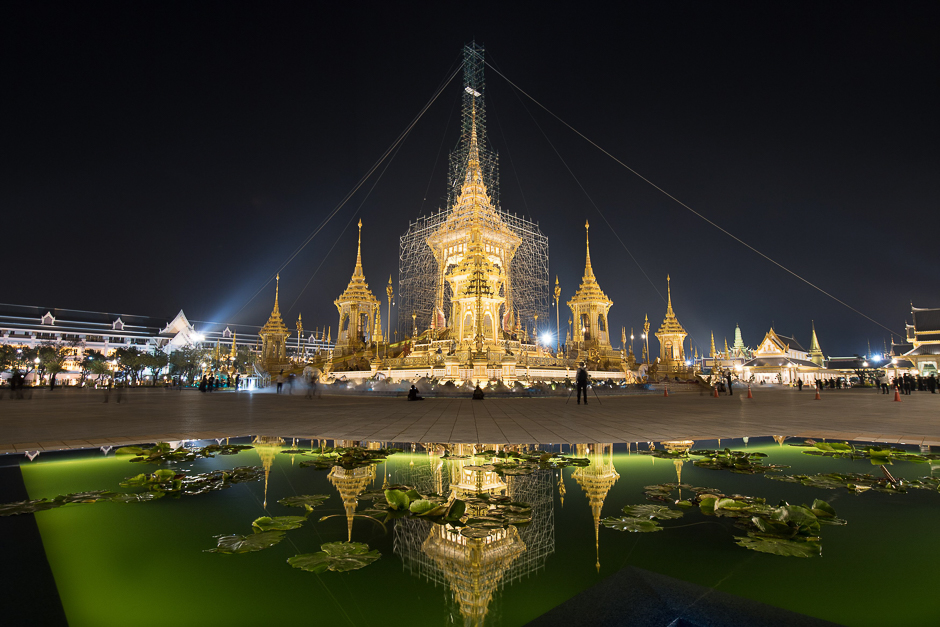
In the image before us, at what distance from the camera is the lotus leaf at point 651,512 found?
3299mm

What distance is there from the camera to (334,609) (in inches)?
78.0

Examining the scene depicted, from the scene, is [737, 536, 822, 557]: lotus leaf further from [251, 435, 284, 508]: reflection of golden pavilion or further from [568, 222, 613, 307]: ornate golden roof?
[568, 222, 613, 307]: ornate golden roof

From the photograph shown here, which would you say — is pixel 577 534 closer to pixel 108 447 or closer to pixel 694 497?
pixel 694 497

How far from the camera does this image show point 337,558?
8.27ft

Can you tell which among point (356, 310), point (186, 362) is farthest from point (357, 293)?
point (186, 362)

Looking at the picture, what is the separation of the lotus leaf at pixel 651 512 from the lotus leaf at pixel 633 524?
5.2 inches

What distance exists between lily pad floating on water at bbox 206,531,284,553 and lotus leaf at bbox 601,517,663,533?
2137 mm

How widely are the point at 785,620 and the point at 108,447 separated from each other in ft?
26.3

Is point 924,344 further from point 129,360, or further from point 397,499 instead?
point 129,360

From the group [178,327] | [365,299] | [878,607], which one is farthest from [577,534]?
[178,327]

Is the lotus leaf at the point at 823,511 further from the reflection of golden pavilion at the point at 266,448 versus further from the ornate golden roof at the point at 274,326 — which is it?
the ornate golden roof at the point at 274,326

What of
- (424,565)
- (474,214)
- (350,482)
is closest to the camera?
(424,565)

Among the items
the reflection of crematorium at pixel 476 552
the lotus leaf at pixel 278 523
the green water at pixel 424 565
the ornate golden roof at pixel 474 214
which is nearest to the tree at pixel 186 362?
the ornate golden roof at pixel 474 214

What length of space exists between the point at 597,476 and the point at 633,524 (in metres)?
1.62
